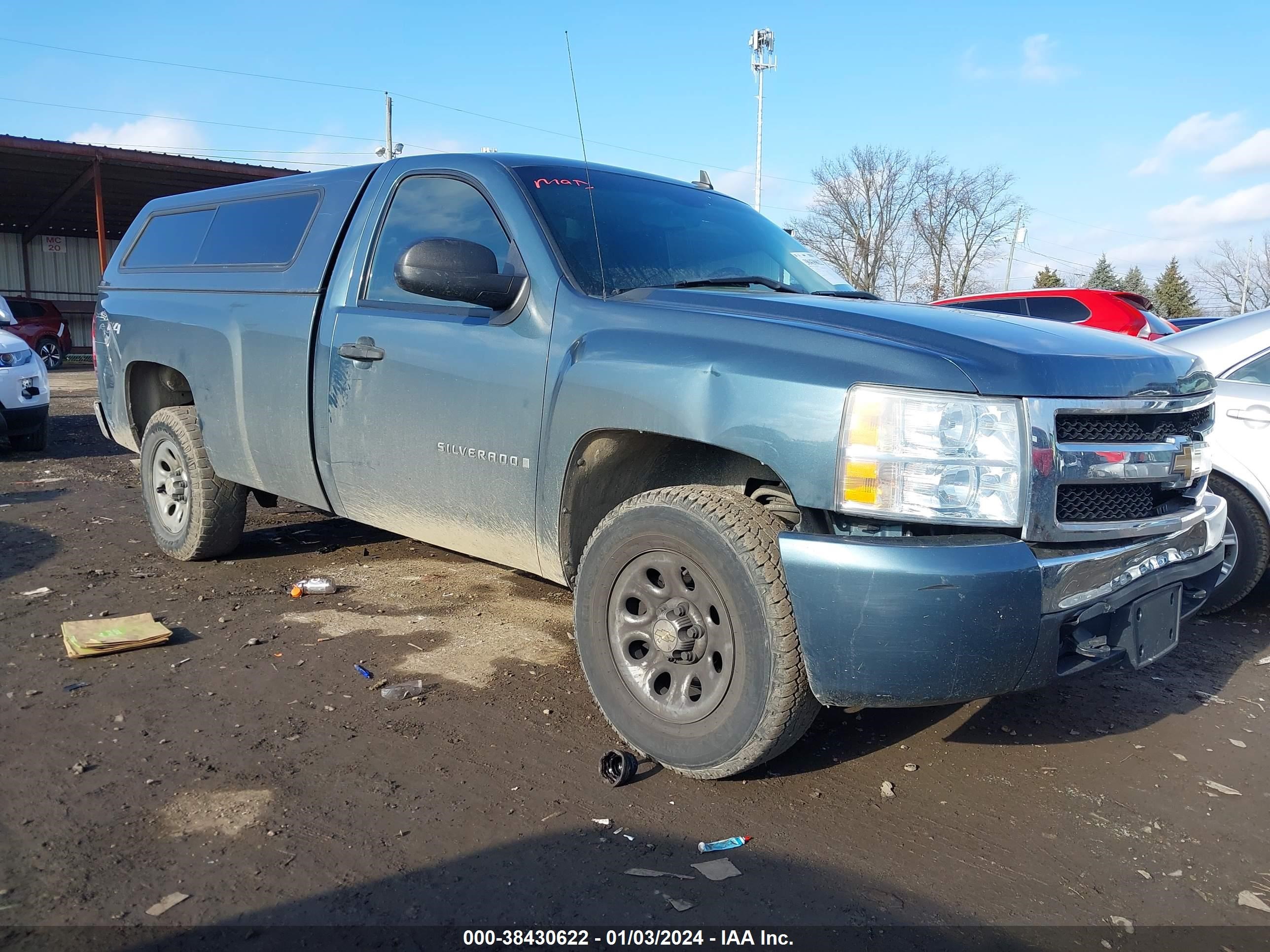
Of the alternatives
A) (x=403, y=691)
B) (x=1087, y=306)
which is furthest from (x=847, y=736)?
(x=1087, y=306)

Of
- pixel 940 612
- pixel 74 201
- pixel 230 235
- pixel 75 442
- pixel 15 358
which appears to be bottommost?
pixel 75 442

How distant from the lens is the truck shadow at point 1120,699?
11.0 ft

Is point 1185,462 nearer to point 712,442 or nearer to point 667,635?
point 712,442

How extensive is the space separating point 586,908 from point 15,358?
30.0 feet

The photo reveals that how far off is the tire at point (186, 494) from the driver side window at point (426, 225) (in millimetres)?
1670

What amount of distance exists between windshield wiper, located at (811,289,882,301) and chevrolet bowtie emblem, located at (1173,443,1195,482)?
117 centimetres

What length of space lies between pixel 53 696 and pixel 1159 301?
6611 cm

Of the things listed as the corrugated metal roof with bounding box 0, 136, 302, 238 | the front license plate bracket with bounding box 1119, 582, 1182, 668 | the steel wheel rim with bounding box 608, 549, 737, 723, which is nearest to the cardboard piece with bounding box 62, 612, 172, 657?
the steel wheel rim with bounding box 608, 549, 737, 723

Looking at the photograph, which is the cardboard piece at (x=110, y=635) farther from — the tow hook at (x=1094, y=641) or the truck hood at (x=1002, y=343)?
the tow hook at (x=1094, y=641)

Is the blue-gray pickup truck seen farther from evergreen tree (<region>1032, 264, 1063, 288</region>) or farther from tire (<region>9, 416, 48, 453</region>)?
evergreen tree (<region>1032, 264, 1063, 288</region>)

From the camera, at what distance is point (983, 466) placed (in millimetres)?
2404

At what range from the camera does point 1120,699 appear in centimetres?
368

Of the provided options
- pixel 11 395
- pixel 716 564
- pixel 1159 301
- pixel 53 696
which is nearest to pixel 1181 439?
pixel 716 564

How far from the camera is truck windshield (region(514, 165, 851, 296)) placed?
3369 mm
